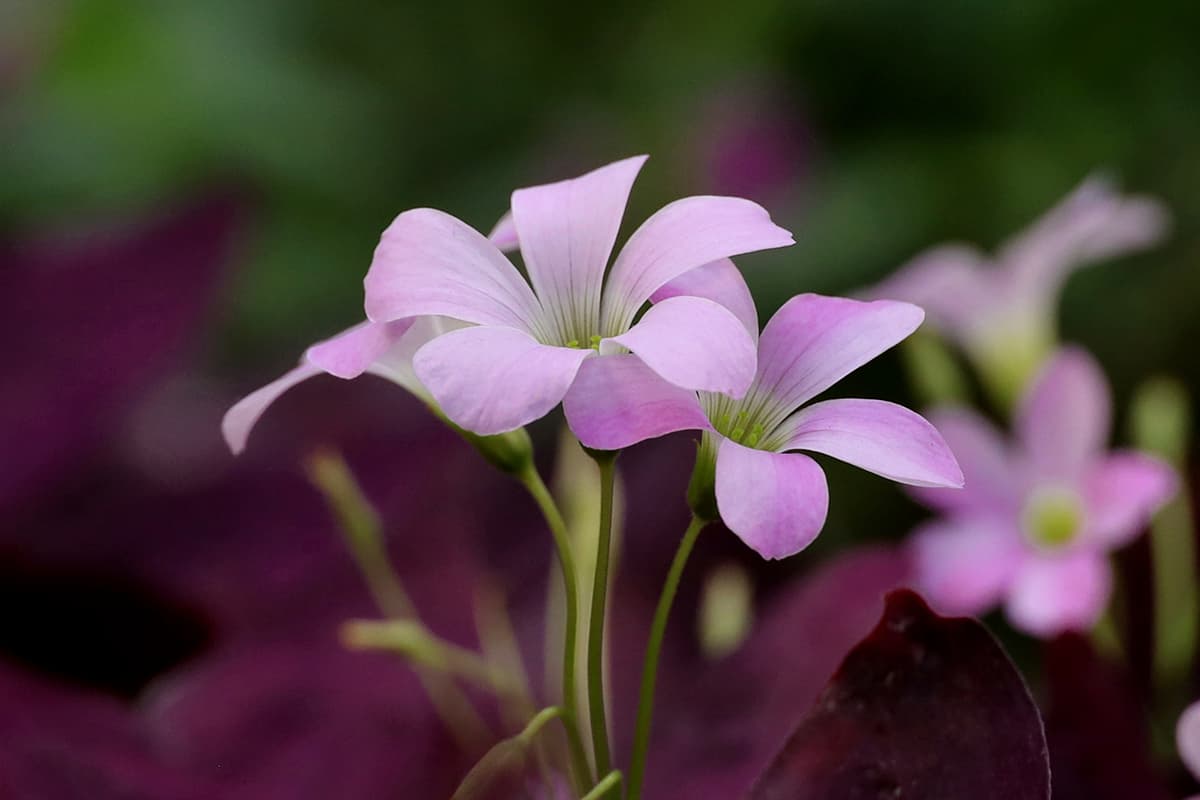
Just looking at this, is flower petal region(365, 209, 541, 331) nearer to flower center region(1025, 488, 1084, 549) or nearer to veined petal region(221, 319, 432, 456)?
veined petal region(221, 319, 432, 456)

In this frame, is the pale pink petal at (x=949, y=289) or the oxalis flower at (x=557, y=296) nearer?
the oxalis flower at (x=557, y=296)

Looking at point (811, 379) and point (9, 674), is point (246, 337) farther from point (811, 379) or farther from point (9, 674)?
point (811, 379)

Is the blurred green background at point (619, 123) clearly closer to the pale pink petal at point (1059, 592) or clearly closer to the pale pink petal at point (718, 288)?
the pale pink petal at point (1059, 592)

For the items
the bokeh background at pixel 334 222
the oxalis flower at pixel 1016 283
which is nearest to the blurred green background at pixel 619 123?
the bokeh background at pixel 334 222

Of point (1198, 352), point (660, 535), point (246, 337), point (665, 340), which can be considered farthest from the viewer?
point (246, 337)

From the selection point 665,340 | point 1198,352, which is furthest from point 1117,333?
point 665,340

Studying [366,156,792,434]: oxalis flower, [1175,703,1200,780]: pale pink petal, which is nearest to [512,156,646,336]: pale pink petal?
[366,156,792,434]: oxalis flower

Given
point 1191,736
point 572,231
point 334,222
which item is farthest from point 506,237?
point 334,222
